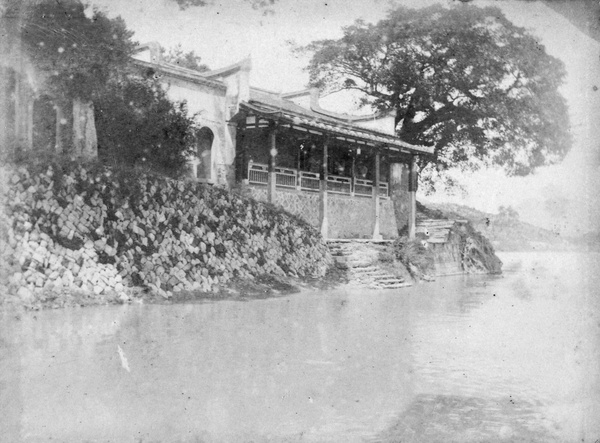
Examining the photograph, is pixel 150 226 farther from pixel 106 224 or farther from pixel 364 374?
pixel 364 374

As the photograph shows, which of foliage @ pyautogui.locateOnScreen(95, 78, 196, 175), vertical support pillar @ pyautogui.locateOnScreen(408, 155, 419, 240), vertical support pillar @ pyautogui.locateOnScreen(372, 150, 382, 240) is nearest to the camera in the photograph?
foliage @ pyautogui.locateOnScreen(95, 78, 196, 175)

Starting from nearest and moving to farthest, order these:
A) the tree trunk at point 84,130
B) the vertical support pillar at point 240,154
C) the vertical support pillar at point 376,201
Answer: the tree trunk at point 84,130 < the vertical support pillar at point 240,154 < the vertical support pillar at point 376,201

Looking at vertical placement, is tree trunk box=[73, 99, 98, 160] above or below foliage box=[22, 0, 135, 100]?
below

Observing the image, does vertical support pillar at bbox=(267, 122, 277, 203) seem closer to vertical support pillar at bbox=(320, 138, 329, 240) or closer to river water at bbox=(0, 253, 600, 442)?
vertical support pillar at bbox=(320, 138, 329, 240)

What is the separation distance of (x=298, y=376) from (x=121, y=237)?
234 inches

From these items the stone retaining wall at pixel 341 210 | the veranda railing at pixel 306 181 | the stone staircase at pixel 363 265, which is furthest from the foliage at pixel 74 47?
the stone staircase at pixel 363 265

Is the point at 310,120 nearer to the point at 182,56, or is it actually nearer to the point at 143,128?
the point at 143,128

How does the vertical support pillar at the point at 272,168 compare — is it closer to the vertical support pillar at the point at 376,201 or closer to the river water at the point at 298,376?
the vertical support pillar at the point at 376,201

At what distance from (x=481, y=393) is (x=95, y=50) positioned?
26.2 ft

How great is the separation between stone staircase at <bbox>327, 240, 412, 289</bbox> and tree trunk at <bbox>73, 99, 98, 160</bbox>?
23.8 feet

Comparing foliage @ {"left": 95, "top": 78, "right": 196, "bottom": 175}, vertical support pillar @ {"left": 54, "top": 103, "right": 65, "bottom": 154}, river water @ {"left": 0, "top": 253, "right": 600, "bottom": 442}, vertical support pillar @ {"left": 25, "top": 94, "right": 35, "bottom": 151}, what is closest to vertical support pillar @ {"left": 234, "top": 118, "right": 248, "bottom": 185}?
foliage @ {"left": 95, "top": 78, "right": 196, "bottom": 175}

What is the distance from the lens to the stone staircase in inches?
572

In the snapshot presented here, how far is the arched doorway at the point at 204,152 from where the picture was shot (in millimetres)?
14430

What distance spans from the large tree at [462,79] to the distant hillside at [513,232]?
2.90 feet
